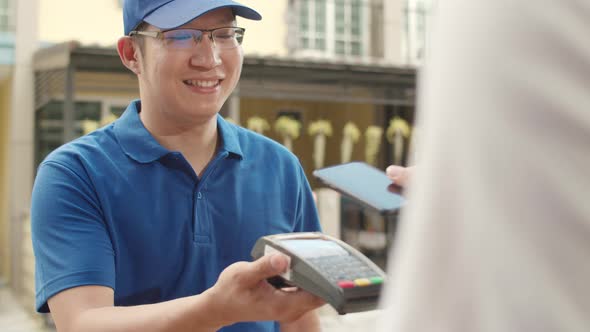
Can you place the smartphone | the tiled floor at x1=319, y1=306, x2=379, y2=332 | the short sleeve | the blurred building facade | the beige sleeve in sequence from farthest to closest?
the blurred building facade < the tiled floor at x1=319, y1=306, x2=379, y2=332 < the short sleeve < the smartphone < the beige sleeve

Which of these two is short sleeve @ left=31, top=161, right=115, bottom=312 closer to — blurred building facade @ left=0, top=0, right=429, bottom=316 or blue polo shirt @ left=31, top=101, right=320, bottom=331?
blue polo shirt @ left=31, top=101, right=320, bottom=331

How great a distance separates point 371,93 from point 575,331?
1168cm

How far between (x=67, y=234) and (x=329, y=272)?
611 millimetres

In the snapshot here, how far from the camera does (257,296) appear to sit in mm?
1046

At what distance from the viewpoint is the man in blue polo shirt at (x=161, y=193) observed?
1350 mm

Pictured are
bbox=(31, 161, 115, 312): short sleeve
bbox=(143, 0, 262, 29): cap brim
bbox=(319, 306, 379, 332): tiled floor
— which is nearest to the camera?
bbox=(31, 161, 115, 312): short sleeve

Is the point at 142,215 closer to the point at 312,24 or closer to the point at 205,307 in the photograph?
the point at 205,307

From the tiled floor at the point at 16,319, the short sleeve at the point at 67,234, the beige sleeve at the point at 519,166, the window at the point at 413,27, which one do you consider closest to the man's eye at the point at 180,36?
the short sleeve at the point at 67,234

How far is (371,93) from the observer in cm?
1210

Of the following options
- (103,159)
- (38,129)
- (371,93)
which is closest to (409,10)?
(371,93)

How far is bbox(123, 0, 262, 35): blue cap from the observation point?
145 cm

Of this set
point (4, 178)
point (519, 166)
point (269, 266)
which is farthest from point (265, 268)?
point (4, 178)

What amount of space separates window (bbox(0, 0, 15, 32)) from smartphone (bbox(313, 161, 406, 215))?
8.76 m

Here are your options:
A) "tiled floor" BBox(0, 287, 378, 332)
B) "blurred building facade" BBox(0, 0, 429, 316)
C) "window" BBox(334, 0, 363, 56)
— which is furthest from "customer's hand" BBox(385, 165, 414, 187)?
"window" BBox(334, 0, 363, 56)
